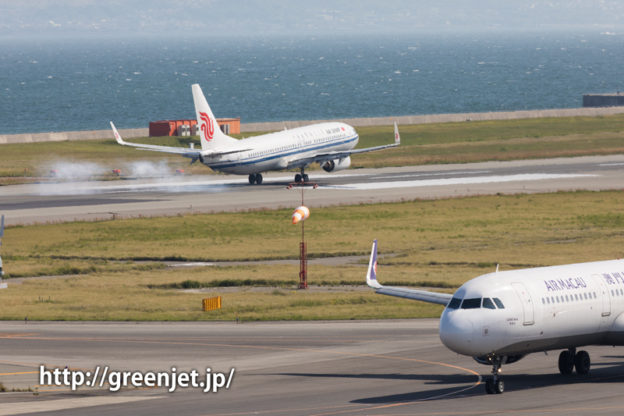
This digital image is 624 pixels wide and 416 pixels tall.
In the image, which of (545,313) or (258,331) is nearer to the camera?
(545,313)

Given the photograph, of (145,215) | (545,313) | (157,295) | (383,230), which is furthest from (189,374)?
(145,215)

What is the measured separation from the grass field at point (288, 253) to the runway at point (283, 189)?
5491 mm

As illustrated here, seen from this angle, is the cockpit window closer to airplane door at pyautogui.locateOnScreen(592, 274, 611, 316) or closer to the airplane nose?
the airplane nose

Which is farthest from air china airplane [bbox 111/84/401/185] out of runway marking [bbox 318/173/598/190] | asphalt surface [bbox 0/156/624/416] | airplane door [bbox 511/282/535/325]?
airplane door [bbox 511/282/535/325]

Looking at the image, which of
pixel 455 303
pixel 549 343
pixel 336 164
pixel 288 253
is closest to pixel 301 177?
pixel 336 164

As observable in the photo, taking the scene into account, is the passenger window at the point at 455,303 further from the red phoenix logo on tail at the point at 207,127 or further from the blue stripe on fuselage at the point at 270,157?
the blue stripe on fuselage at the point at 270,157

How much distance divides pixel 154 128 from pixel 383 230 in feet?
272

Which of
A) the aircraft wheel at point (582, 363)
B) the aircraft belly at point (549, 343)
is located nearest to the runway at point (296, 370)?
the aircraft wheel at point (582, 363)

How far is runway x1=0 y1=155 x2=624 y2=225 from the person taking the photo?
111000 millimetres

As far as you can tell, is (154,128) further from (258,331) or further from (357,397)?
(357,397)

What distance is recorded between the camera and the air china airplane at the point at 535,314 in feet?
134

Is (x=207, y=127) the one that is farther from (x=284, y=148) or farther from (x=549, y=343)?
(x=549, y=343)

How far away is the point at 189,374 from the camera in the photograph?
47.9 metres

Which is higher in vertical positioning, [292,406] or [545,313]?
[545,313]
